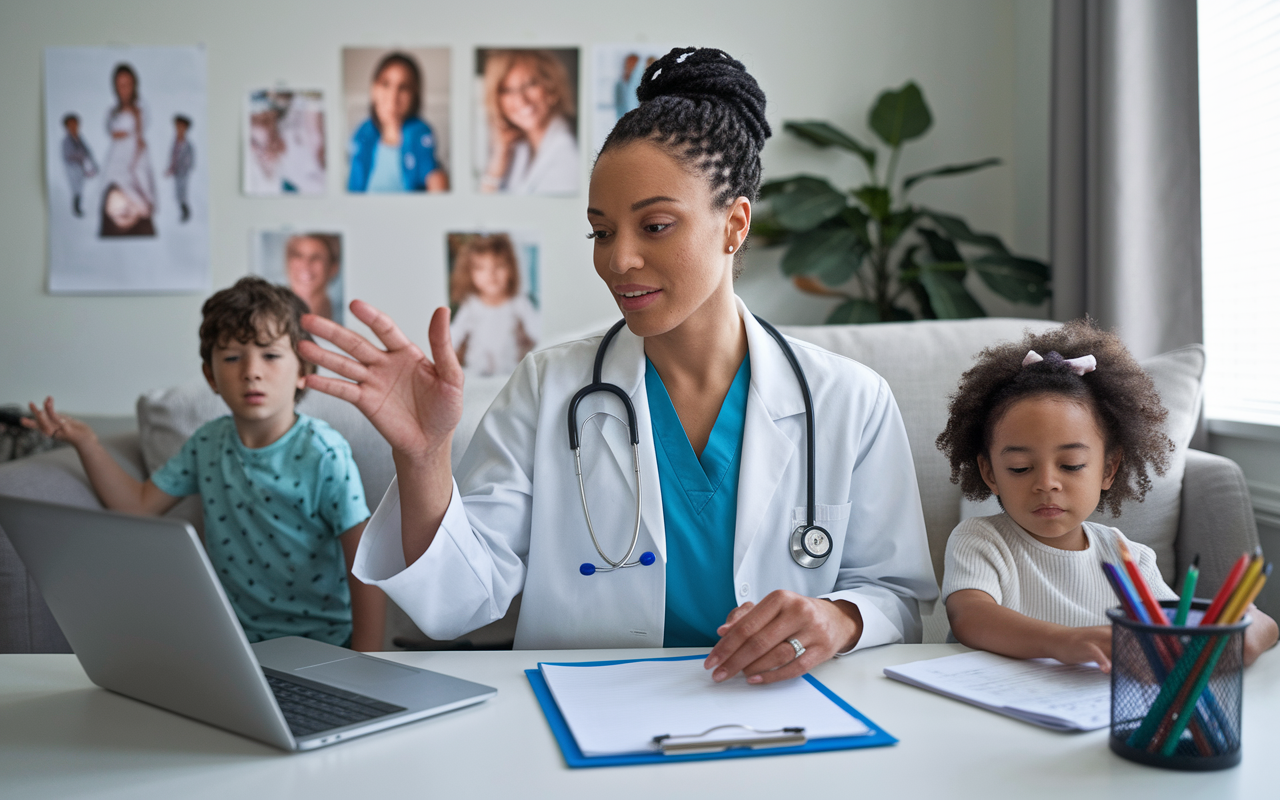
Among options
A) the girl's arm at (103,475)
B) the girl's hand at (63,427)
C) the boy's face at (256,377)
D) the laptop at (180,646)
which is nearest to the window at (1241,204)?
the laptop at (180,646)

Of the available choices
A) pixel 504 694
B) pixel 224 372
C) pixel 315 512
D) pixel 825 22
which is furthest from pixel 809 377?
pixel 825 22

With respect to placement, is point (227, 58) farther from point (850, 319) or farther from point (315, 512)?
point (850, 319)

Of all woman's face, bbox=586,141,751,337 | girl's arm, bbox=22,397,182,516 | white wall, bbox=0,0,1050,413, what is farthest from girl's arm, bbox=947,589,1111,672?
white wall, bbox=0,0,1050,413

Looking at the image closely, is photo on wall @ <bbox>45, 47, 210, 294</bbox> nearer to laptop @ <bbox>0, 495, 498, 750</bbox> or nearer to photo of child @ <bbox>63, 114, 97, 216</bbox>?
photo of child @ <bbox>63, 114, 97, 216</bbox>

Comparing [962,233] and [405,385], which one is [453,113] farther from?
[405,385]

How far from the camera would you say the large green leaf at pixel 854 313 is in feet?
8.14

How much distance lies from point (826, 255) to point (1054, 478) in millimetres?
1454

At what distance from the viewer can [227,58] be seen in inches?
103

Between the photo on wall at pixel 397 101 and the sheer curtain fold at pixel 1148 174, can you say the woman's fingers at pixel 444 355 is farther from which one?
the photo on wall at pixel 397 101

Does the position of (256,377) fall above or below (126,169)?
below

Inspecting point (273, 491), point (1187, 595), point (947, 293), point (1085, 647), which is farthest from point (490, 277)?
point (1187, 595)

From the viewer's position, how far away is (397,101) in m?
2.61

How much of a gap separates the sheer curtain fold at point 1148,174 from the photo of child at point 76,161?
2.65 meters

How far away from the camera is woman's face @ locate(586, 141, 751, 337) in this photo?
1086 mm
